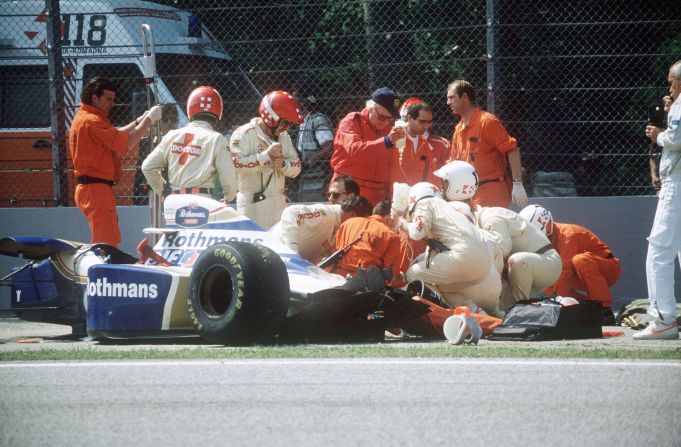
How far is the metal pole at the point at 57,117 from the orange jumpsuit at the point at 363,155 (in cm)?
281

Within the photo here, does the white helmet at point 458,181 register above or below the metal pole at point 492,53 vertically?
below

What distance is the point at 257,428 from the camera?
4.73 meters

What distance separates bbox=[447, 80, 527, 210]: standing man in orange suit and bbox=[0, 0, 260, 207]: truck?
7.61 feet

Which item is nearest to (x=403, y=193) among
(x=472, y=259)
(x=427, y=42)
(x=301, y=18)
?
(x=472, y=259)

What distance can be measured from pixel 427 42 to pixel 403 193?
2.71 m

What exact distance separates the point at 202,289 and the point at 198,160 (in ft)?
6.83

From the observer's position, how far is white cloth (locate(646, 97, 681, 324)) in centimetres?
822

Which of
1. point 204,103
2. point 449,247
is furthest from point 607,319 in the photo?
point 204,103

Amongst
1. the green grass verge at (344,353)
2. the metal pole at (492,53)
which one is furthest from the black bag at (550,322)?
the metal pole at (492,53)

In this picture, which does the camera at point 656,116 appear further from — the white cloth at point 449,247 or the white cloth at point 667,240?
the white cloth at point 449,247

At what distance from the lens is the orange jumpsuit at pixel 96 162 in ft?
32.6

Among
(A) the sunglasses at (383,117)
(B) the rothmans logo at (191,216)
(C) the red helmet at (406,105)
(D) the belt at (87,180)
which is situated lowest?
(B) the rothmans logo at (191,216)

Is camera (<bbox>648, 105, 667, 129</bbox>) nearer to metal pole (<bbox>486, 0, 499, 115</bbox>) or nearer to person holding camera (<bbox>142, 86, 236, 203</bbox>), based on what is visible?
metal pole (<bbox>486, 0, 499, 115</bbox>)

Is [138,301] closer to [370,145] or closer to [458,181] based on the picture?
[458,181]
